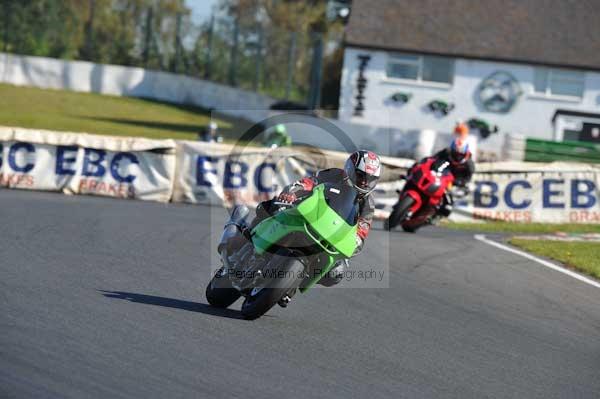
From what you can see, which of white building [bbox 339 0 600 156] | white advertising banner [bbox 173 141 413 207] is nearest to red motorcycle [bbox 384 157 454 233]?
white advertising banner [bbox 173 141 413 207]

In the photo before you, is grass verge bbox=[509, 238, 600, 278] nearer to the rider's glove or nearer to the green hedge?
the rider's glove

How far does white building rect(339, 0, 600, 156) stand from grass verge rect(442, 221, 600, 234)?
64.0 ft

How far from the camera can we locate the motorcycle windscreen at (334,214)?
7074mm

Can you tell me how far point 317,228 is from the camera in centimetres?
704

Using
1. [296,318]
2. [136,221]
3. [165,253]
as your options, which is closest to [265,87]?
[136,221]

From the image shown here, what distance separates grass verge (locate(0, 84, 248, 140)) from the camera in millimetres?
31870

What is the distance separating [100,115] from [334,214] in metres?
30.1

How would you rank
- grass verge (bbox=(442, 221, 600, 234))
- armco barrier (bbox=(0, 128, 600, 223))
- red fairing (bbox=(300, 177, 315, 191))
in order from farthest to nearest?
1. grass verge (bbox=(442, 221, 600, 234))
2. armco barrier (bbox=(0, 128, 600, 223))
3. red fairing (bbox=(300, 177, 315, 191))

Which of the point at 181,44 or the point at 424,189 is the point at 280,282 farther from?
the point at 181,44

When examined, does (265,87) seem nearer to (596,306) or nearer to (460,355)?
(596,306)

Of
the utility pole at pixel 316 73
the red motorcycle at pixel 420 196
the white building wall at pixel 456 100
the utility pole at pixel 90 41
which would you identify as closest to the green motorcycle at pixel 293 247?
the red motorcycle at pixel 420 196

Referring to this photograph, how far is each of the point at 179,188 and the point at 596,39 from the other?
84.5ft

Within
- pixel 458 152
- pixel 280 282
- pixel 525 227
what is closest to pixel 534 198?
pixel 525 227

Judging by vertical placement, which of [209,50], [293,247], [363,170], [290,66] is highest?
[209,50]
